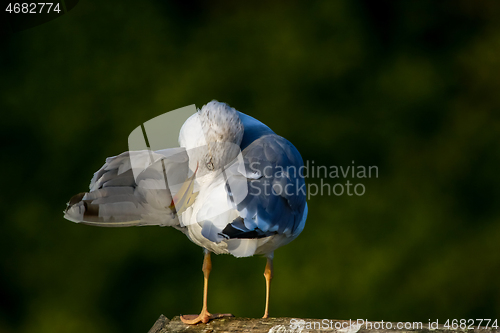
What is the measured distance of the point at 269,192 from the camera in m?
1.12

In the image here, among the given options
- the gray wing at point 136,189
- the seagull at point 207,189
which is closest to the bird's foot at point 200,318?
the seagull at point 207,189

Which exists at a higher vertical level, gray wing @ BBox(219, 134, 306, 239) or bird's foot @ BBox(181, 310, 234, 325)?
gray wing @ BBox(219, 134, 306, 239)

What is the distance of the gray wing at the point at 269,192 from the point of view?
3.33 ft

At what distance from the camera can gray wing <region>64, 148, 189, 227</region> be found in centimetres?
112

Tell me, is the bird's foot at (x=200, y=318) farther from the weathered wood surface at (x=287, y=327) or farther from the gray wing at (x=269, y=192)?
the gray wing at (x=269, y=192)

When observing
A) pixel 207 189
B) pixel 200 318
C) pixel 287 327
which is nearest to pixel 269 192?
pixel 207 189

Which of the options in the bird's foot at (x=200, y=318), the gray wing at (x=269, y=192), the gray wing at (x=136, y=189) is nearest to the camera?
the gray wing at (x=269, y=192)

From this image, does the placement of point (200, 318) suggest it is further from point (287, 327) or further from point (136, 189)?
point (136, 189)

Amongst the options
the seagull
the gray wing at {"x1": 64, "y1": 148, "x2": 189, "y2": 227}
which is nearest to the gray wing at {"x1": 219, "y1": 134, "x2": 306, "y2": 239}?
the seagull

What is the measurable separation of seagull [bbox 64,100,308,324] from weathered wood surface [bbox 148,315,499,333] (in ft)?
0.20

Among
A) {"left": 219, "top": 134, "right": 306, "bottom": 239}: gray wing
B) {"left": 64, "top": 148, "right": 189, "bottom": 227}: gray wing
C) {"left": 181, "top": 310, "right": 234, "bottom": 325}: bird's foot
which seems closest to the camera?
{"left": 219, "top": 134, "right": 306, "bottom": 239}: gray wing

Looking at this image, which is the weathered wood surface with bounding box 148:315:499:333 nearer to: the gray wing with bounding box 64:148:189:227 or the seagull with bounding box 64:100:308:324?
the seagull with bounding box 64:100:308:324

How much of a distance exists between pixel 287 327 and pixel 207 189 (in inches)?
14.2

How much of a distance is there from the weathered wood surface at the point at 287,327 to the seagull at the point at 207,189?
2.4 inches
